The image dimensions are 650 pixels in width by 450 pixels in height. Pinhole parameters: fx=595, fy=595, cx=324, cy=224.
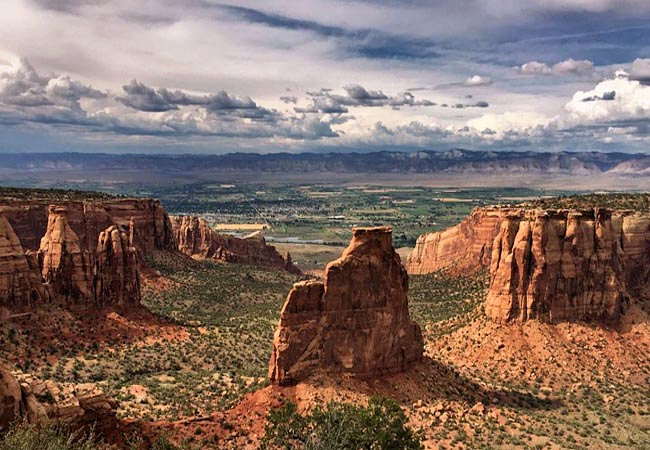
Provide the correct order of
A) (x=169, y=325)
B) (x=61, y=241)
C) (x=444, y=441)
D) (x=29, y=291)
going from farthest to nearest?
(x=169, y=325), (x=61, y=241), (x=29, y=291), (x=444, y=441)

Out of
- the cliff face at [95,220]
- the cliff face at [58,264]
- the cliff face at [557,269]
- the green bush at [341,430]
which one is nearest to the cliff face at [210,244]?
the cliff face at [95,220]

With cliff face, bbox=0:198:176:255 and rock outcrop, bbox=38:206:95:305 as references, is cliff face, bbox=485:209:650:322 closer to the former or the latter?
rock outcrop, bbox=38:206:95:305

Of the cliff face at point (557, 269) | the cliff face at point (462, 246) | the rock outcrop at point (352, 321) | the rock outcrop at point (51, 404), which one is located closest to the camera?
the rock outcrop at point (51, 404)

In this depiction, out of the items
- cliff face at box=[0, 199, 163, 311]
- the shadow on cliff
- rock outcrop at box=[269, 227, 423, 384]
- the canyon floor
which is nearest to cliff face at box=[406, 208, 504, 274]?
the canyon floor

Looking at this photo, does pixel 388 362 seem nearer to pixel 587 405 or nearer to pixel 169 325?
pixel 587 405

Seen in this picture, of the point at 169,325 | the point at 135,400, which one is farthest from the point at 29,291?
the point at 135,400

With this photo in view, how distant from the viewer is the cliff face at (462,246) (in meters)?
101

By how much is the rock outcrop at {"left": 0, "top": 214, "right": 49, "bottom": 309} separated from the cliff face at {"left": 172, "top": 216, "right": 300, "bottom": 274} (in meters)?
71.7

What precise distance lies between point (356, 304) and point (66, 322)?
34199mm

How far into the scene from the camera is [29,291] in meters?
60.2

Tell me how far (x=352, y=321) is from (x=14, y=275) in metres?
35.5

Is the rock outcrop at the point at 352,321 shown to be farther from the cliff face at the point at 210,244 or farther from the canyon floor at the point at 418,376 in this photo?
the cliff face at the point at 210,244

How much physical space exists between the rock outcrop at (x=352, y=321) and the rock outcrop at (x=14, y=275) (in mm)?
31476

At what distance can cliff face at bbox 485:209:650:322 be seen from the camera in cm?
6044
